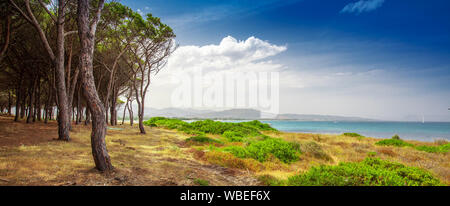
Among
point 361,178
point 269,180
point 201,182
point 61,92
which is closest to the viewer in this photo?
point 361,178

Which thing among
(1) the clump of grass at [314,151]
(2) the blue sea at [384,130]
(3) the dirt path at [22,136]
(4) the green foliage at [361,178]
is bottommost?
(2) the blue sea at [384,130]

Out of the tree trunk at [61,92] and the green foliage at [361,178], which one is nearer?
the green foliage at [361,178]

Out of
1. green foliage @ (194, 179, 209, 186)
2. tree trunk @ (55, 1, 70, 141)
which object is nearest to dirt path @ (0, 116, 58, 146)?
tree trunk @ (55, 1, 70, 141)

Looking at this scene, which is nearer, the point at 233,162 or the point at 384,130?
the point at 233,162

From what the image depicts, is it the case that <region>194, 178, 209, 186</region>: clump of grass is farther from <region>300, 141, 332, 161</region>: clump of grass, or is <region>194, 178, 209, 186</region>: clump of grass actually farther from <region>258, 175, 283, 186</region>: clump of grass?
<region>300, 141, 332, 161</region>: clump of grass

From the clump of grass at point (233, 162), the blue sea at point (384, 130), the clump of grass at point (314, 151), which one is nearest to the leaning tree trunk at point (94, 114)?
the clump of grass at point (233, 162)

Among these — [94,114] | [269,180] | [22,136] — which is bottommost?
[269,180]

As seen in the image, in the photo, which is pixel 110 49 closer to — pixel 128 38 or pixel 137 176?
pixel 128 38

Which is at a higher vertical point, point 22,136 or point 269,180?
point 22,136

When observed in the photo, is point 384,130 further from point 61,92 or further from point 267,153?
point 61,92

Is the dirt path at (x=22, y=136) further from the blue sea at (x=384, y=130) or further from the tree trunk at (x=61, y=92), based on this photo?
the blue sea at (x=384, y=130)

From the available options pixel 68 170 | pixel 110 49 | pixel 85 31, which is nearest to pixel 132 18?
pixel 110 49

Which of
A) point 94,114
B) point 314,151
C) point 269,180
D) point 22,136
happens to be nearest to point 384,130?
point 314,151
